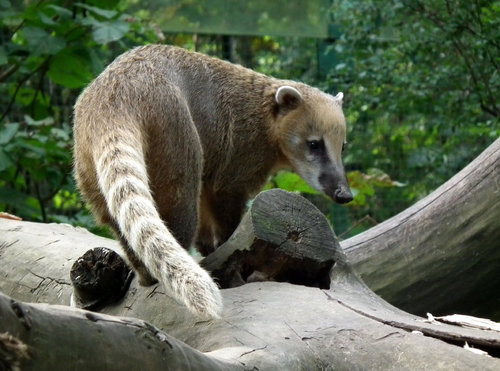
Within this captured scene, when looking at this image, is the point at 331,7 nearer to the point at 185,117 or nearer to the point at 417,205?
the point at 417,205

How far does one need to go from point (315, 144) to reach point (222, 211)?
2.73 feet

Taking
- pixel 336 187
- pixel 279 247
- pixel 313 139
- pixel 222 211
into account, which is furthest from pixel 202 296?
pixel 313 139

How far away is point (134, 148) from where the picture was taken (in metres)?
4.06

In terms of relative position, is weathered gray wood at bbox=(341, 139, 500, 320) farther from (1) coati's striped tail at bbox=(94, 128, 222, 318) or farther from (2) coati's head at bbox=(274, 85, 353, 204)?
(1) coati's striped tail at bbox=(94, 128, 222, 318)

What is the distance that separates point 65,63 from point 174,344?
489 cm

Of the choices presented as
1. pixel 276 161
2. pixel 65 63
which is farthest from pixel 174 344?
pixel 65 63

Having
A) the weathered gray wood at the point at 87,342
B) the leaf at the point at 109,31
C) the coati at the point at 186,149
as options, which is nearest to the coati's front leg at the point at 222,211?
the coati at the point at 186,149

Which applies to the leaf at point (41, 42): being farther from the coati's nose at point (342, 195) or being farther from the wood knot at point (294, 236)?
the wood knot at point (294, 236)

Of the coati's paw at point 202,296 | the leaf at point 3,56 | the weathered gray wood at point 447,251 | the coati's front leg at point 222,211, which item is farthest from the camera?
the leaf at point 3,56

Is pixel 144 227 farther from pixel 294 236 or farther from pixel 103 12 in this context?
pixel 103 12

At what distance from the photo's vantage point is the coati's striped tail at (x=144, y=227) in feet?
9.94

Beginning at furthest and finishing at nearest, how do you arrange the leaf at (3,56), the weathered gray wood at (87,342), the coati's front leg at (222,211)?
the leaf at (3,56) → the coati's front leg at (222,211) → the weathered gray wood at (87,342)

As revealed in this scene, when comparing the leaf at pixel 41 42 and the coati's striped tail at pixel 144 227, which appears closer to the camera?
the coati's striped tail at pixel 144 227

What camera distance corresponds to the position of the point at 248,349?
2.94 metres
